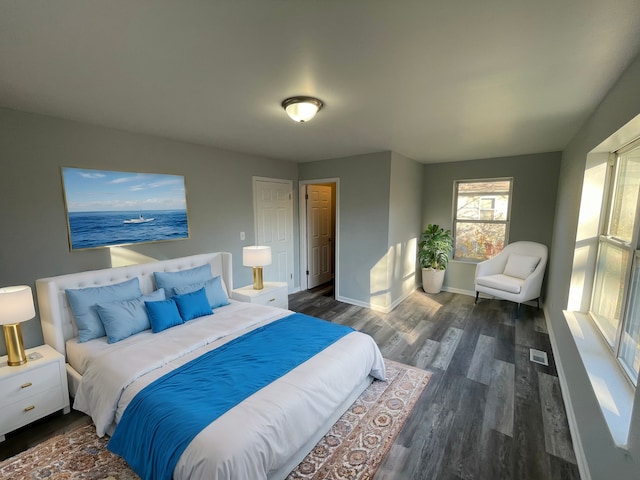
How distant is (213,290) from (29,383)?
1463mm

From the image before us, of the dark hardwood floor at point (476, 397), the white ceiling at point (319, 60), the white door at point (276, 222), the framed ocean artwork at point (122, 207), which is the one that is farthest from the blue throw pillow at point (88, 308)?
the dark hardwood floor at point (476, 397)

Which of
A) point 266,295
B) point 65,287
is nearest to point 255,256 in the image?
point 266,295

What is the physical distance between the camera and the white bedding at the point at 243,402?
133 cm

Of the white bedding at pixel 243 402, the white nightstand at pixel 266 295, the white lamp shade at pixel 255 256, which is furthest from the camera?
the white lamp shade at pixel 255 256

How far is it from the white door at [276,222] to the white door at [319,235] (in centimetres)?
41

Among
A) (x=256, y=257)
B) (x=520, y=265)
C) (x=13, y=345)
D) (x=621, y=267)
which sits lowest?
(x=13, y=345)

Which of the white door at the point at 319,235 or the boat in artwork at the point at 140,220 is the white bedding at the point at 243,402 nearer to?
the boat in artwork at the point at 140,220

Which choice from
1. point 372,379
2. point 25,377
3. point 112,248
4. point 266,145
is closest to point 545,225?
point 372,379

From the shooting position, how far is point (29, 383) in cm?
200

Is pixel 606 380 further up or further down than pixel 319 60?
further down

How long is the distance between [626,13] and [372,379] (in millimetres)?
2734

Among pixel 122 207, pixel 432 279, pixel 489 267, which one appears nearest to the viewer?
pixel 122 207

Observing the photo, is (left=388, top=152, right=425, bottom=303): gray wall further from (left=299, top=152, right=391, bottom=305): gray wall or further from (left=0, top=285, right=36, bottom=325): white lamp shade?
(left=0, top=285, right=36, bottom=325): white lamp shade

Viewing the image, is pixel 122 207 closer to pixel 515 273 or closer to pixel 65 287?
pixel 65 287
